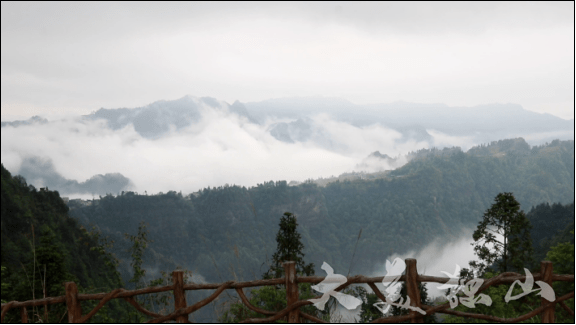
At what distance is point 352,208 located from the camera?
125812mm

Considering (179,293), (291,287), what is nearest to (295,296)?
(291,287)

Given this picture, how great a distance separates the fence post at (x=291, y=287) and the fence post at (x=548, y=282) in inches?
58.8

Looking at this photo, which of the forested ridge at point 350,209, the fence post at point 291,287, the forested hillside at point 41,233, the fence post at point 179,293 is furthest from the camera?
A: the forested ridge at point 350,209

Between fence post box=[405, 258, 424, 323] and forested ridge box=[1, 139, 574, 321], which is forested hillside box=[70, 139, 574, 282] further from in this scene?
fence post box=[405, 258, 424, 323]

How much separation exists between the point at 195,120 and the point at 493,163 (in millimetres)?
113959

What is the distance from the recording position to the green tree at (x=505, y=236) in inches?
578

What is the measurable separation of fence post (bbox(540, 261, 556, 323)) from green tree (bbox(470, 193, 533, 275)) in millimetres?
13102

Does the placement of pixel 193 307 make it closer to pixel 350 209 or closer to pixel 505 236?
pixel 505 236

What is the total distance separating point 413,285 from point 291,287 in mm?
754

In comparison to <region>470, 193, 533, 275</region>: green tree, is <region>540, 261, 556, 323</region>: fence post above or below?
above

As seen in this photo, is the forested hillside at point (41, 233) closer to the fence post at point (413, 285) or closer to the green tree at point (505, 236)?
the green tree at point (505, 236)

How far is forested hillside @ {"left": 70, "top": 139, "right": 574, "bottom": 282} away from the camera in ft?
304

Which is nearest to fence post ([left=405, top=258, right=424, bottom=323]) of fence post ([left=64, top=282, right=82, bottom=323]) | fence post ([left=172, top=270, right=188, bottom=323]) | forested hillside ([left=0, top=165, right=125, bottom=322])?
fence post ([left=172, top=270, right=188, bottom=323])

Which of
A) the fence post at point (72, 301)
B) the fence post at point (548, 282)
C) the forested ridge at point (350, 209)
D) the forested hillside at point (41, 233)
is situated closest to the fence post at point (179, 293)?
the fence post at point (72, 301)
